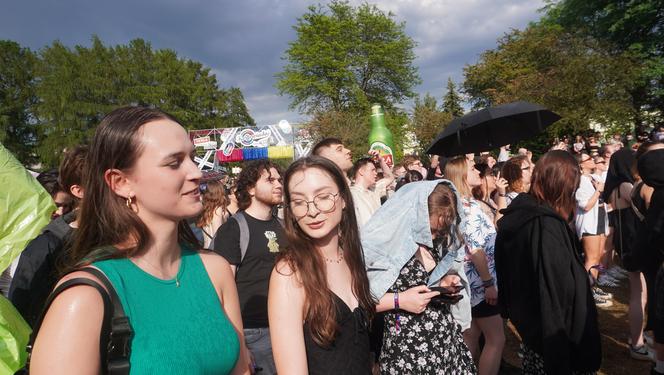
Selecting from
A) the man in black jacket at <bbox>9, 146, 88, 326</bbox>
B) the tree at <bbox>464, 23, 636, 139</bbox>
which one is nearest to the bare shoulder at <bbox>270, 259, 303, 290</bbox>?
the man in black jacket at <bbox>9, 146, 88, 326</bbox>

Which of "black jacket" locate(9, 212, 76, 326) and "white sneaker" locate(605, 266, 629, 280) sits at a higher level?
"black jacket" locate(9, 212, 76, 326)

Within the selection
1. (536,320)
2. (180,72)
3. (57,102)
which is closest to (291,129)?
(180,72)

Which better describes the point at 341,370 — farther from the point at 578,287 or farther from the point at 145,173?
the point at 578,287

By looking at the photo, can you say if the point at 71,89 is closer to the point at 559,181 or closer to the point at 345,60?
the point at 345,60

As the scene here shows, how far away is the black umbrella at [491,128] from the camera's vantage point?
5207mm

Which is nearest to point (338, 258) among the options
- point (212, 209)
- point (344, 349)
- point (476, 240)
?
point (344, 349)

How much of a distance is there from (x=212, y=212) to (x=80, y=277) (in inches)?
160

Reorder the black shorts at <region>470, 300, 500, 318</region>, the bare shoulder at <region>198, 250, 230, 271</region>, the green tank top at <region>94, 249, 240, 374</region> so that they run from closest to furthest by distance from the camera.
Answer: the green tank top at <region>94, 249, 240, 374</region> < the bare shoulder at <region>198, 250, 230, 271</region> < the black shorts at <region>470, 300, 500, 318</region>

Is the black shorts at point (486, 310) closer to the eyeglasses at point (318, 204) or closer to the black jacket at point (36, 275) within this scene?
the eyeglasses at point (318, 204)

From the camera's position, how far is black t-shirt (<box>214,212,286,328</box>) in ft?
10.2

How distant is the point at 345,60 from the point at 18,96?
28.0 metres

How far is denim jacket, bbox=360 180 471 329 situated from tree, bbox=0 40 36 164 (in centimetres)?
4133

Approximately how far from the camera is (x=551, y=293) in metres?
2.70

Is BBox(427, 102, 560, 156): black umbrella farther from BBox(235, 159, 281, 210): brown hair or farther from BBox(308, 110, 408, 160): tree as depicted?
BBox(308, 110, 408, 160): tree
